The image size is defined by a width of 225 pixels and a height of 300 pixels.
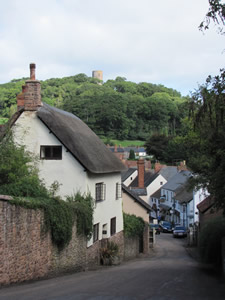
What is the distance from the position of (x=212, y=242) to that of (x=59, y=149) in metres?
9.85

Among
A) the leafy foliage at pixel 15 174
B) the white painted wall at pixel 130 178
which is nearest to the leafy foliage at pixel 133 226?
the leafy foliage at pixel 15 174

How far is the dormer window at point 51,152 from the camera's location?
72.4 ft

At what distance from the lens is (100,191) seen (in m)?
23.7

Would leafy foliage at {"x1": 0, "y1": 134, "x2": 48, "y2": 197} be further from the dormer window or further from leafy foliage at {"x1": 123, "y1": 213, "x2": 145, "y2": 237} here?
leafy foliage at {"x1": 123, "y1": 213, "x2": 145, "y2": 237}

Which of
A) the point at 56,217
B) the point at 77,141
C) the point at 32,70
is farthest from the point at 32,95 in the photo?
the point at 56,217

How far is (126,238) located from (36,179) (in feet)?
35.2

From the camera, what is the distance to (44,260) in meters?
16.1

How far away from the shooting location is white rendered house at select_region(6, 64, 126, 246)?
→ 70.7 feet

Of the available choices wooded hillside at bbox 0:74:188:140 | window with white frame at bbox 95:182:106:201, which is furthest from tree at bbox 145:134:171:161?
window with white frame at bbox 95:182:106:201

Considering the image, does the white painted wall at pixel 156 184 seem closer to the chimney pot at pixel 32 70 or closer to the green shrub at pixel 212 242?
the green shrub at pixel 212 242

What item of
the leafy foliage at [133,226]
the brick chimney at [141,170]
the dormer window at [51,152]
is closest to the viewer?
the dormer window at [51,152]

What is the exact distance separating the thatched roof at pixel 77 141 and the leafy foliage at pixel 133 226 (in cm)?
596

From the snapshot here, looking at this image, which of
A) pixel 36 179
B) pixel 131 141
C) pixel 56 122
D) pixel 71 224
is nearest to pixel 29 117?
pixel 56 122

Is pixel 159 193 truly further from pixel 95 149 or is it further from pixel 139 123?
pixel 139 123
